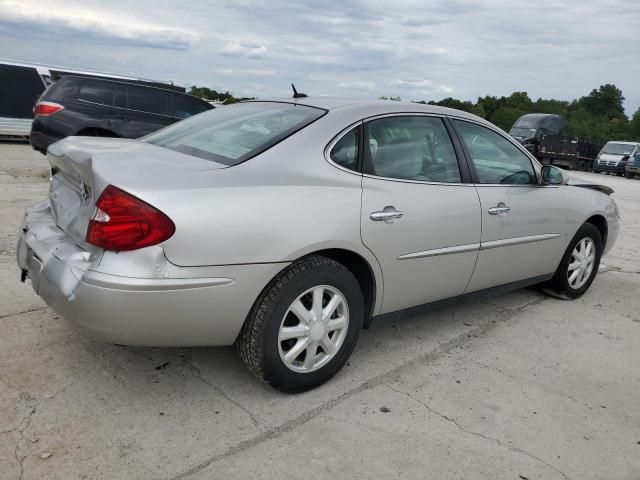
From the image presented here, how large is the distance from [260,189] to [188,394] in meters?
1.12

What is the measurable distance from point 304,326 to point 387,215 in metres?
0.75

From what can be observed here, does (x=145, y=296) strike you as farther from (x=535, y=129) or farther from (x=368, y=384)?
(x=535, y=129)

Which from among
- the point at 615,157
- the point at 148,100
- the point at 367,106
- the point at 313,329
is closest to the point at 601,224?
the point at 367,106

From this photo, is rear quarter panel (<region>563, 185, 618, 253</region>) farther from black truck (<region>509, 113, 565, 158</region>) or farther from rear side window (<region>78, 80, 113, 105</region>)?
black truck (<region>509, 113, 565, 158</region>)

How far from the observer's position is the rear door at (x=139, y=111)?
8883 millimetres

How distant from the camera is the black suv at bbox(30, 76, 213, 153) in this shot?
27.5 ft

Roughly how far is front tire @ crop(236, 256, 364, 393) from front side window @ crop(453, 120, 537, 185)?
4.54 feet

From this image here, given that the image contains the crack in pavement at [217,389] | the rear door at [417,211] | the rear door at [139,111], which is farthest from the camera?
the rear door at [139,111]

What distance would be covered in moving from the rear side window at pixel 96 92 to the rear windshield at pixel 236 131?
19.8ft

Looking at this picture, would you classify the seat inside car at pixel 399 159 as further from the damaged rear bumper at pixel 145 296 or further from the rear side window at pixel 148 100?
the rear side window at pixel 148 100

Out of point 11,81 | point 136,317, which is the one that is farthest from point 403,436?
point 11,81

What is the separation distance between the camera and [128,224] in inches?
93.7

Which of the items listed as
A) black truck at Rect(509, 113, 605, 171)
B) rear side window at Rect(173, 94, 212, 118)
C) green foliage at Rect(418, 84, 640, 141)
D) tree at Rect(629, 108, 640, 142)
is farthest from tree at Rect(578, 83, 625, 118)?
rear side window at Rect(173, 94, 212, 118)

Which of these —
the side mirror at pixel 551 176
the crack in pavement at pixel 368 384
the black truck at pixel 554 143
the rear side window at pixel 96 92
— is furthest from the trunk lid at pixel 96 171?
the black truck at pixel 554 143
